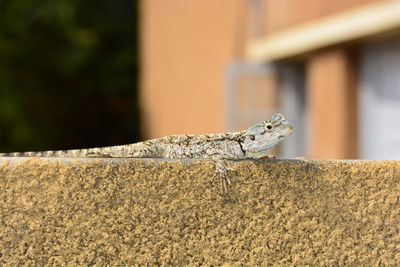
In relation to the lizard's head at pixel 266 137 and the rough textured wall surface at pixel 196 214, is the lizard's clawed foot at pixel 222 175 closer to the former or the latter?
the rough textured wall surface at pixel 196 214

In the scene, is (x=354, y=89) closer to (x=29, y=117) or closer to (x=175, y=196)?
(x=175, y=196)

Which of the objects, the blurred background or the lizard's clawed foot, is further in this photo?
the blurred background

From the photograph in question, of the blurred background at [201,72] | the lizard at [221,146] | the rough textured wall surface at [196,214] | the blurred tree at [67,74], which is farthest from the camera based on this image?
the blurred tree at [67,74]

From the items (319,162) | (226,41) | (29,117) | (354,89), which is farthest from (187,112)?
(319,162)

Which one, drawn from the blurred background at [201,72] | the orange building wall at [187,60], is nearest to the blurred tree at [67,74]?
the blurred background at [201,72]

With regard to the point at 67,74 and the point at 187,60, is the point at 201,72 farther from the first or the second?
the point at 67,74

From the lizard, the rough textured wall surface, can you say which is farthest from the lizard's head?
the rough textured wall surface

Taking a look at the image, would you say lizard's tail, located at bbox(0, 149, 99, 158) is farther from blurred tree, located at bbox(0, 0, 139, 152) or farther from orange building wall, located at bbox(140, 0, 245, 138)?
blurred tree, located at bbox(0, 0, 139, 152)
